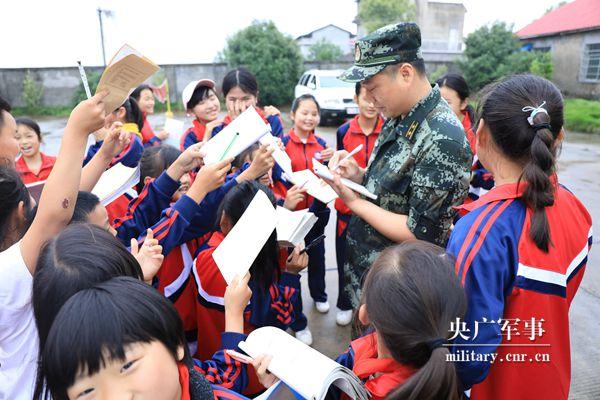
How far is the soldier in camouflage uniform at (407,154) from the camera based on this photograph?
1469 millimetres

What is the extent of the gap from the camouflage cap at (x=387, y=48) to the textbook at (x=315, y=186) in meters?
0.69

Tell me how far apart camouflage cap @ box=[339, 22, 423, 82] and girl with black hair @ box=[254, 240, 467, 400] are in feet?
2.64

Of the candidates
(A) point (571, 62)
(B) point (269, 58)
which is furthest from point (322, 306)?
(A) point (571, 62)

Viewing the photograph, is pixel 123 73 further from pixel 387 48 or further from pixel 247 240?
pixel 387 48

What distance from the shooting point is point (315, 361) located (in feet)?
3.16

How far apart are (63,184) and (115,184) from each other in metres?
0.70

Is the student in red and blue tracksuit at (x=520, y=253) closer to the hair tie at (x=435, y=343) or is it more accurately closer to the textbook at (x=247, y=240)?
the hair tie at (x=435, y=343)

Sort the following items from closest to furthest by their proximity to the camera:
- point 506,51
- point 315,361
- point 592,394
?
point 315,361 → point 592,394 → point 506,51

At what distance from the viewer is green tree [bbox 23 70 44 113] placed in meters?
16.2

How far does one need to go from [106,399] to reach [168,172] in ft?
3.88

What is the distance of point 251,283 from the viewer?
64.6 inches

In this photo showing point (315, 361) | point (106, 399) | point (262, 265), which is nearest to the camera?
point (106, 399)

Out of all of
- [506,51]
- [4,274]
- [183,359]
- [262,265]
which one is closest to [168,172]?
[262,265]

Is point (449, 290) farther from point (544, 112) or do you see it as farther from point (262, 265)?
point (262, 265)
